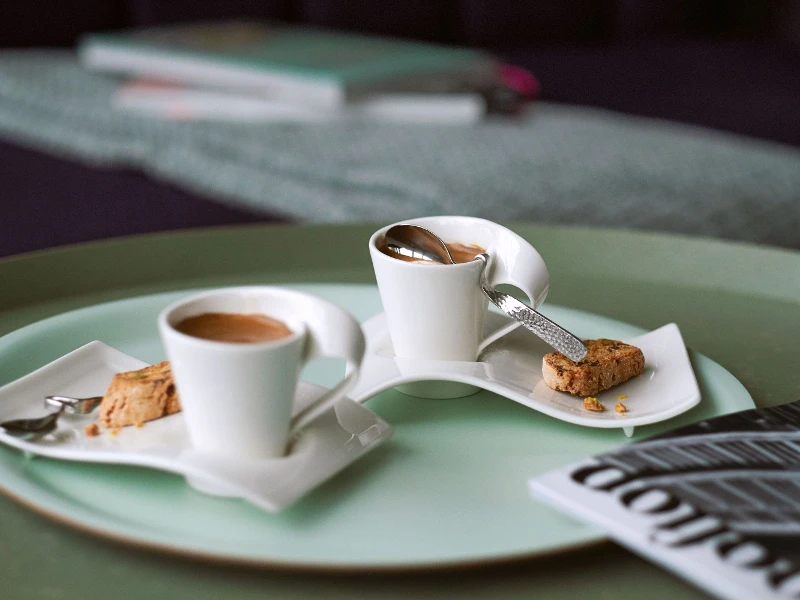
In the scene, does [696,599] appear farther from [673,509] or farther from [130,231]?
[130,231]

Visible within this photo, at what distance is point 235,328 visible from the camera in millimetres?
492

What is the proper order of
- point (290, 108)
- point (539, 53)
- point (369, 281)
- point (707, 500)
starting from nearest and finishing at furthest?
point (707, 500), point (369, 281), point (290, 108), point (539, 53)

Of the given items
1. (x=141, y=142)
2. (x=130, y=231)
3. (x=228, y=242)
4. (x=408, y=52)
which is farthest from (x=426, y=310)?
(x=408, y=52)

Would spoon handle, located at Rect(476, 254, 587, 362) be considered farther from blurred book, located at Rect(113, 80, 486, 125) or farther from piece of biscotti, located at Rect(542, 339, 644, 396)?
blurred book, located at Rect(113, 80, 486, 125)

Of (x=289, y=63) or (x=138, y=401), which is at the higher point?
(x=289, y=63)

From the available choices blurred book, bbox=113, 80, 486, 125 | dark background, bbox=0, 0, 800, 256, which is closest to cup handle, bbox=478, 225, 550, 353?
dark background, bbox=0, 0, 800, 256

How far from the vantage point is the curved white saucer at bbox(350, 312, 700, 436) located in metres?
Result: 0.55

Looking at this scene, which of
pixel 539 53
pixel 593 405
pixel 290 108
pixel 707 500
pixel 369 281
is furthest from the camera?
pixel 539 53

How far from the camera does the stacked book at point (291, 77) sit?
1.62 meters

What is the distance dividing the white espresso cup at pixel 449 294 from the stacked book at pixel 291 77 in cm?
105

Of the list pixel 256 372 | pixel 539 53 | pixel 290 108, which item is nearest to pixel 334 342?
pixel 256 372

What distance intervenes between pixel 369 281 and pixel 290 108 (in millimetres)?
860

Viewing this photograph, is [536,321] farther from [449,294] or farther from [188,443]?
[188,443]

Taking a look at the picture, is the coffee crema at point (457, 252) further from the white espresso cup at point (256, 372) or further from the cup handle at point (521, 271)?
the white espresso cup at point (256, 372)
